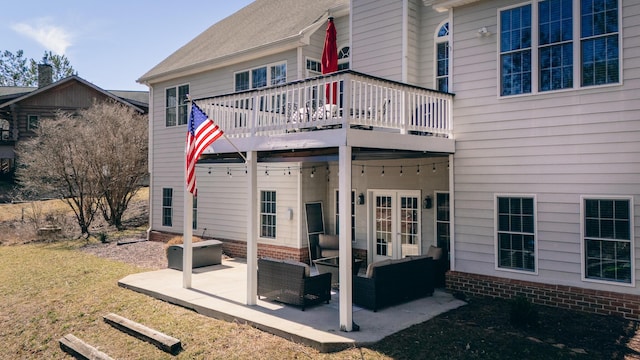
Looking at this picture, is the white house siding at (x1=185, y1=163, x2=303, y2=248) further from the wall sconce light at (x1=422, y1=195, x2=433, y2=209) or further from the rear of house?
the rear of house

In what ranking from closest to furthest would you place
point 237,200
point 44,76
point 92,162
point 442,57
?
point 442,57 < point 237,200 < point 92,162 < point 44,76

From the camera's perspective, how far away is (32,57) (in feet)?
214

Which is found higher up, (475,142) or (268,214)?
(475,142)

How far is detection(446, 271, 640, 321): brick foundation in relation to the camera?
7889 millimetres

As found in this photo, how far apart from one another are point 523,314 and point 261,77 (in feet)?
33.1

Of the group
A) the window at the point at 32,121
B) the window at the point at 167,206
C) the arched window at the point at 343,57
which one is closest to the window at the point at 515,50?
the arched window at the point at 343,57

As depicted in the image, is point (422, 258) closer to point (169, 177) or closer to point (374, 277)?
point (374, 277)

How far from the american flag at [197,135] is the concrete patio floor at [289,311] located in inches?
90.2

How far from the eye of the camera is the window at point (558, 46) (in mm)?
8141

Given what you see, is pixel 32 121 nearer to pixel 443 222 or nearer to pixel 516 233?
pixel 443 222

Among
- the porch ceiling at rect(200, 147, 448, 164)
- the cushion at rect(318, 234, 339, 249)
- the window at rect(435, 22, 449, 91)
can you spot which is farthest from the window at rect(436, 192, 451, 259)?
the cushion at rect(318, 234, 339, 249)

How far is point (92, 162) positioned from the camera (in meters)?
19.4

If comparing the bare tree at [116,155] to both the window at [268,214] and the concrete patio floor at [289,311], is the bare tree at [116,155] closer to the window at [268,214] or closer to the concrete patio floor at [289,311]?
the window at [268,214]

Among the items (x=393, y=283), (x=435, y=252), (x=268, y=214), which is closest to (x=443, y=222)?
(x=435, y=252)
